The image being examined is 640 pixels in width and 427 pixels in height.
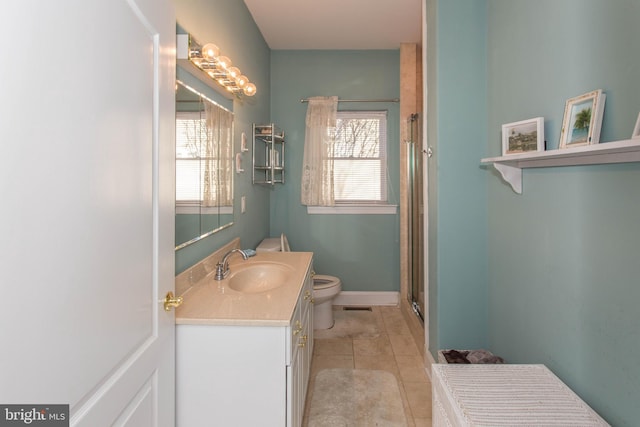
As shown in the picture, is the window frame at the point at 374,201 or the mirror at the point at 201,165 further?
the window frame at the point at 374,201

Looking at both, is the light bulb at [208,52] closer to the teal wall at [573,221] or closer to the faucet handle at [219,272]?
the faucet handle at [219,272]

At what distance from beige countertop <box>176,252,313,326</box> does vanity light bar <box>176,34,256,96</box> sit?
3.36ft

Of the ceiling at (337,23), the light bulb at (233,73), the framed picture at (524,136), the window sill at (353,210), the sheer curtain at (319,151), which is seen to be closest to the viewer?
the framed picture at (524,136)

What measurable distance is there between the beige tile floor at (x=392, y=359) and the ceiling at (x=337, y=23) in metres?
2.64

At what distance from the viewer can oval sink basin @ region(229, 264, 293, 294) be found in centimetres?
200

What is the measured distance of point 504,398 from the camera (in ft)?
3.70

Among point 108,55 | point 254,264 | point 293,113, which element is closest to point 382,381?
point 254,264

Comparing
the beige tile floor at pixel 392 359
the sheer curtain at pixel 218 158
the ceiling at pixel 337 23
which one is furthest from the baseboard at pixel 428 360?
the ceiling at pixel 337 23

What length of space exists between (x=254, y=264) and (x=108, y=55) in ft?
4.99

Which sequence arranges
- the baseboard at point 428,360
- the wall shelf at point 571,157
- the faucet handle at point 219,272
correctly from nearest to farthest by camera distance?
the wall shelf at point 571,157
the faucet handle at point 219,272
the baseboard at point 428,360

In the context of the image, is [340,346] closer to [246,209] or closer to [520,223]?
[246,209]

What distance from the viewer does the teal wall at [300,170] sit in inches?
143

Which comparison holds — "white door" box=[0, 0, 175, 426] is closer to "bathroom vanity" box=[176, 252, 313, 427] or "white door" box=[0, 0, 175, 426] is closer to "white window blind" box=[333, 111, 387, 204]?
"bathroom vanity" box=[176, 252, 313, 427]

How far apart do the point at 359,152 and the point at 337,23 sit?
3.89 ft
